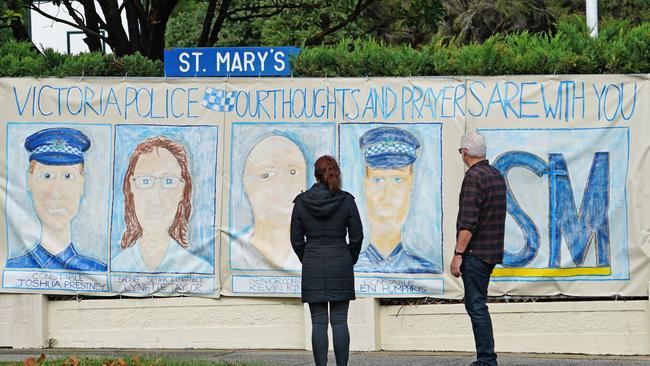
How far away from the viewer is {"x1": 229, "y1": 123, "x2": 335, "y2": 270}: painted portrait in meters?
10.6

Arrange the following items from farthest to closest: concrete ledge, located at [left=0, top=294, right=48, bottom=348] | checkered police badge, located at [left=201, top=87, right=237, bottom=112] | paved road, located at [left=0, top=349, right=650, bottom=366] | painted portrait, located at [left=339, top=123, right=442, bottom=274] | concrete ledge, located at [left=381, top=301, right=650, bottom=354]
→ concrete ledge, located at [left=0, top=294, right=48, bottom=348] → checkered police badge, located at [left=201, top=87, right=237, bottom=112] → painted portrait, located at [left=339, top=123, right=442, bottom=274] → concrete ledge, located at [left=381, top=301, right=650, bottom=354] → paved road, located at [left=0, top=349, right=650, bottom=366]

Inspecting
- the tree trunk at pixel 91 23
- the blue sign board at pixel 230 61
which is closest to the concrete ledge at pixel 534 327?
the blue sign board at pixel 230 61

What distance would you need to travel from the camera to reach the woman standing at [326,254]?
846cm

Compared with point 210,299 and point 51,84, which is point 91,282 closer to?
point 210,299

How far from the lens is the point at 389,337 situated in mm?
10500

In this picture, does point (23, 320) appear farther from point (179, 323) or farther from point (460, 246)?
point (460, 246)

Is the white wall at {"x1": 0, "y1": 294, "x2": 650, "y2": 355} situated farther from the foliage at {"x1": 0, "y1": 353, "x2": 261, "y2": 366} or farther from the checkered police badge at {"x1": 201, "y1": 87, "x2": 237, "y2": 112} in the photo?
the checkered police badge at {"x1": 201, "y1": 87, "x2": 237, "y2": 112}

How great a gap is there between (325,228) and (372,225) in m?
2.01

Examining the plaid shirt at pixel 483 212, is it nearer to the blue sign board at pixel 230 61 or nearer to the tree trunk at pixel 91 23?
the blue sign board at pixel 230 61

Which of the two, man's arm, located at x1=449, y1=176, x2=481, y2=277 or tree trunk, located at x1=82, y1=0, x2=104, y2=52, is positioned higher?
tree trunk, located at x1=82, y1=0, x2=104, y2=52

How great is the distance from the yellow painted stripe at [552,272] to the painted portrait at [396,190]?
58 cm

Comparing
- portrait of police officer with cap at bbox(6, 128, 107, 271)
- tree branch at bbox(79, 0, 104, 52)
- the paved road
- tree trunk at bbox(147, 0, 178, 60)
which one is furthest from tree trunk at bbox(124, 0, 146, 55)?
the paved road

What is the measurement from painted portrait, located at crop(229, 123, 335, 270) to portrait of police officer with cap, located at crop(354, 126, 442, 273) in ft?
1.50

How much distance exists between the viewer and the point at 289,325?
34.9ft
